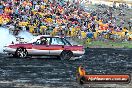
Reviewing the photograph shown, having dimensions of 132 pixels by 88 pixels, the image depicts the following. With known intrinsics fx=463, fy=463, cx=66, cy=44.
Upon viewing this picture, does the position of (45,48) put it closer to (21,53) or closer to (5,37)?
(21,53)

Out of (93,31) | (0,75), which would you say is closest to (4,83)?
(0,75)

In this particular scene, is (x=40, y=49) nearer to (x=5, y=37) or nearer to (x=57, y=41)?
(x=57, y=41)

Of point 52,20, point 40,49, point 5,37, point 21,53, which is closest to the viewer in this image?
point 40,49

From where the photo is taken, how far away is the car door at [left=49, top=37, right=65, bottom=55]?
2969 cm

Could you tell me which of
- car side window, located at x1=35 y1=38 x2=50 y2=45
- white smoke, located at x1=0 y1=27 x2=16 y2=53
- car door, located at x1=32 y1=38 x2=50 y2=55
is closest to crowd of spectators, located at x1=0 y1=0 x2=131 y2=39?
white smoke, located at x1=0 y1=27 x2=16 y2=53

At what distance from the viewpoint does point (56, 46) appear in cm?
2984

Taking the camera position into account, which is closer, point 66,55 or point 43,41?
point 43,41

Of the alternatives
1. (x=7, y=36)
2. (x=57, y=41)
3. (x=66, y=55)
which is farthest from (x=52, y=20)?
(x=66, y=55)

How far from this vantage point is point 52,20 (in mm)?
47875

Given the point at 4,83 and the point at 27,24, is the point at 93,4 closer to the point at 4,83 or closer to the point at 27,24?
the point at 27,24

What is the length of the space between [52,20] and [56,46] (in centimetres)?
1823

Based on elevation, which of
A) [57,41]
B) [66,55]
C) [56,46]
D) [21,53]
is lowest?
[66,55]

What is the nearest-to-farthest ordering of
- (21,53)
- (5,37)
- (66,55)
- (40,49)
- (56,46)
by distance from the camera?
(40,49), (21,53), (56,46), (66,55), (5,37)

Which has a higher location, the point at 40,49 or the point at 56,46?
the point at 56,46
